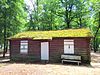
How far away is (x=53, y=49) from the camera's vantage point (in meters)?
27.6

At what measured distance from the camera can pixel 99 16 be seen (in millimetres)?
50062

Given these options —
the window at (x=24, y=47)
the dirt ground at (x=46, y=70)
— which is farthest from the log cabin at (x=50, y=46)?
the dirt ground at (x=46, y=70)

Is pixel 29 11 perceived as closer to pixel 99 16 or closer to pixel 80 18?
pixel 80 18

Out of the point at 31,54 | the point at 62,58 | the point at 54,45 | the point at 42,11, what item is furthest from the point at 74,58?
the point at 42,11

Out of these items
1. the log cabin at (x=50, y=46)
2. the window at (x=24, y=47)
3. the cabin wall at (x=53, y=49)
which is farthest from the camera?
the window at (x=24, y=47)

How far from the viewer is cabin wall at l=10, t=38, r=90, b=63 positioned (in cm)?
2594

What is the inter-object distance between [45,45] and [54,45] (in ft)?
4.06

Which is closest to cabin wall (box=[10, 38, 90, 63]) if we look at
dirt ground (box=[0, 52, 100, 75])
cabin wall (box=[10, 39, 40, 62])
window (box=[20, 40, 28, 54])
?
cabin wall (box=[10, 39, 40, 62])

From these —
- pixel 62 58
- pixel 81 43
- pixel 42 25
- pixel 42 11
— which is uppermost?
pixel 42 11

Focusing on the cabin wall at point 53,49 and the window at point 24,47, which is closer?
the cabin wall at point 53,49

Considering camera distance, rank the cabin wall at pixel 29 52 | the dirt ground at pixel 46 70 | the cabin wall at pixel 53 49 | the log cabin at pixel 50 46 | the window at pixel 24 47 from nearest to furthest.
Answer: the dirt ground at pixel 46 70
the cabin wall at pixel 53 49
the log cabin at pixel 50 46
the cabin wall at pixel 29 52
the window at pixel 24 47

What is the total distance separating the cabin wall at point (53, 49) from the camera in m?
25.9

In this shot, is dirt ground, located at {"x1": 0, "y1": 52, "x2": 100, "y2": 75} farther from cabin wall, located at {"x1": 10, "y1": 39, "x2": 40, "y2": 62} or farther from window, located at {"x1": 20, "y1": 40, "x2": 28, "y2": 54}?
window, located at {"x1": 20, "y1": 40, "x2": 28, "y2": 54}

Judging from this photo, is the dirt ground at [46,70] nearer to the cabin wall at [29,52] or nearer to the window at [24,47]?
the cabin wall at [29,52]
